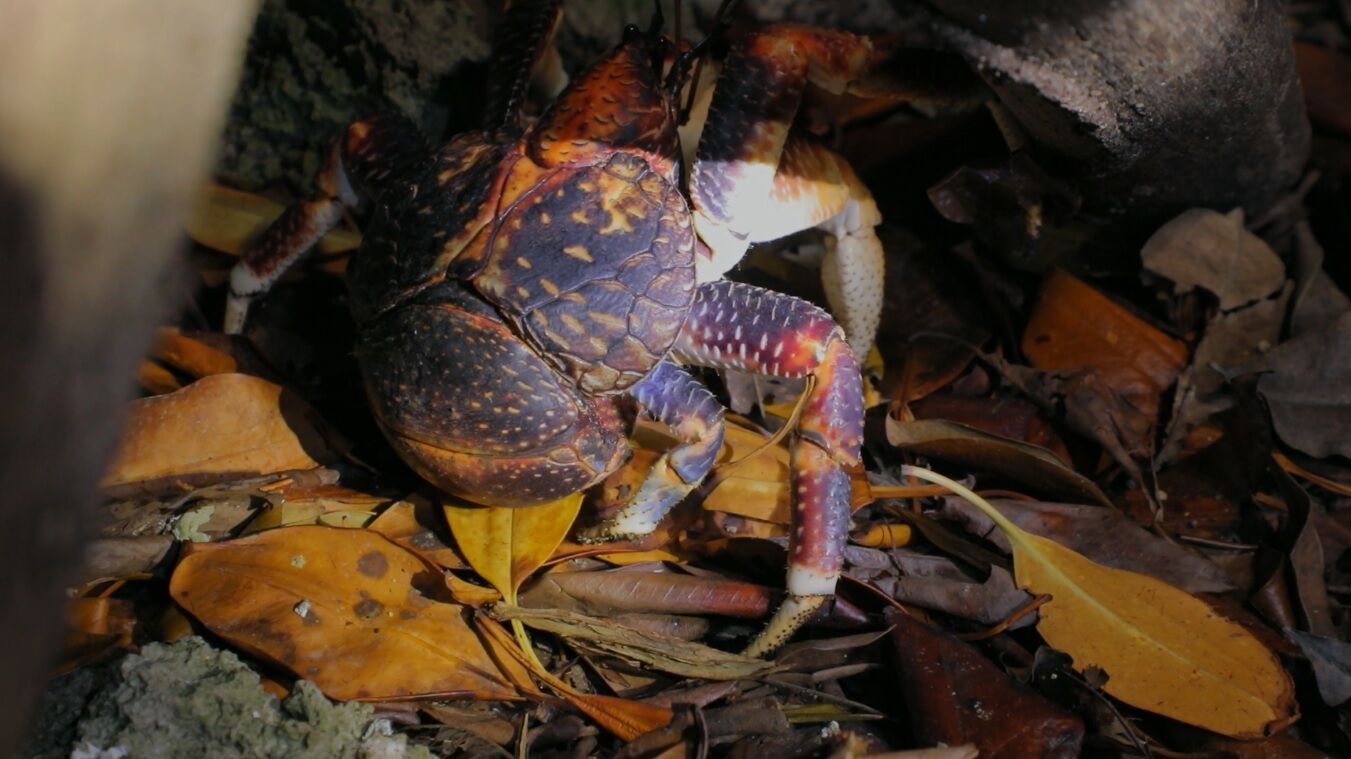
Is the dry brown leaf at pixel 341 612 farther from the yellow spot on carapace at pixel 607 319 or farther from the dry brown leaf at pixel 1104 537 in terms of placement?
the dry brown leaf at pixel 1104 537

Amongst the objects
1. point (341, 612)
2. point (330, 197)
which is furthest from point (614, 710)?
point (330, 197)

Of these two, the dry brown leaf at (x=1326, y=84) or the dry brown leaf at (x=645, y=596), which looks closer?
the dry brown leaf at (x=645, y=596)

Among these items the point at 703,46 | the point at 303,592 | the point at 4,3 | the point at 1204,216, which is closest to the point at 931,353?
the point at 1204,216

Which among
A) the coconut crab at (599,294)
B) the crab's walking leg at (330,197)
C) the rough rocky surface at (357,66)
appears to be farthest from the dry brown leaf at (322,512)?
the rough rocky surface at (357,66)

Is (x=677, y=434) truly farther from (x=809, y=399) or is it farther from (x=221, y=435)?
(x=221, y=435)

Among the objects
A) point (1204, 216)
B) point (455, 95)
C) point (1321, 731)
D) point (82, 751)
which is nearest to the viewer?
point (82, 751)

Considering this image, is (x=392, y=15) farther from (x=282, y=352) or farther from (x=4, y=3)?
(x=4, y=3)
